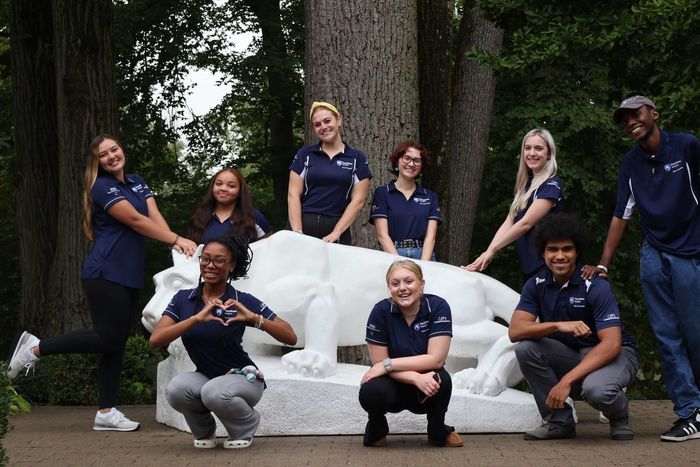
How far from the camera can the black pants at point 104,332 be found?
7449mm

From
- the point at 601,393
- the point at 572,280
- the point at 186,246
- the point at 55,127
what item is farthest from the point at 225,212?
the point at 55,127

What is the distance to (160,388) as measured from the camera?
26.4 ft

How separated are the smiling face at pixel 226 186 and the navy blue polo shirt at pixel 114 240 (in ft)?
1.81

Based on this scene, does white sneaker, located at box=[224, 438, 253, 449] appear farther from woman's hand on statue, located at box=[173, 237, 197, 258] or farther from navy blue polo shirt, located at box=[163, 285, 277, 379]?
woman's hand on statue, located at box=[173, 237, 197, 258]

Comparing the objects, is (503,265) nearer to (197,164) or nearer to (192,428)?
(197,164)

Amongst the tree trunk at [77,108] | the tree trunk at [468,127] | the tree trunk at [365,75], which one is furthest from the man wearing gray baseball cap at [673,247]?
the tree trunk at [468,127]

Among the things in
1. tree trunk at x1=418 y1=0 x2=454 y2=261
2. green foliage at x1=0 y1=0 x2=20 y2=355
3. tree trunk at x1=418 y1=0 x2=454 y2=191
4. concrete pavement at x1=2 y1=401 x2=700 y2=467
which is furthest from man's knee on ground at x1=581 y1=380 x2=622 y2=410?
green foliage at x1=0 y1=0 x2=20 y2=355

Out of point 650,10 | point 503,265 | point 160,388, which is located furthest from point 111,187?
point 503,265

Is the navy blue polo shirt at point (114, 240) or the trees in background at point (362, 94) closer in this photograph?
the navy blue polo shirt at point (114, 240)

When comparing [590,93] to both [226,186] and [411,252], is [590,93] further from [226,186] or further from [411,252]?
[226,186]

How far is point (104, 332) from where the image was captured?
743 centimetres

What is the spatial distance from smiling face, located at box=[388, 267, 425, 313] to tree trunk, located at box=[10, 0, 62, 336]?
774cm

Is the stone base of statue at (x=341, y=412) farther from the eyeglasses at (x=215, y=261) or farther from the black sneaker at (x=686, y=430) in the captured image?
the eyeglasses at (x=215, y=261)

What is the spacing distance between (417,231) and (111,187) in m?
2.23
